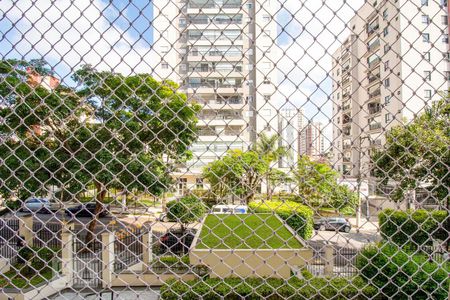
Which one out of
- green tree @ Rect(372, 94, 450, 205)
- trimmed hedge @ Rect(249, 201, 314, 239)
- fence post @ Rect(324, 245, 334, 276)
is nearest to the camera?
green tree @ Rect(372, 94, 450, 205)

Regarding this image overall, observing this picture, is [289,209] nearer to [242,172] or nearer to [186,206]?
[242,172]

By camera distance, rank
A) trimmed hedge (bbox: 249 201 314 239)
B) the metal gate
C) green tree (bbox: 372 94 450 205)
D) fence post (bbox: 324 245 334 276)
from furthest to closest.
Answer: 1. fence post (bbox: 324 245 334 276)
2. the metal gate
3. trimmed hedge (bbox: 249 201 314 239)
4. green tree (bbox: 372 94 450 205)

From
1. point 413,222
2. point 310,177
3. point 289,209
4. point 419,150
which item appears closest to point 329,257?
point 419,150

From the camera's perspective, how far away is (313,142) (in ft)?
3.80

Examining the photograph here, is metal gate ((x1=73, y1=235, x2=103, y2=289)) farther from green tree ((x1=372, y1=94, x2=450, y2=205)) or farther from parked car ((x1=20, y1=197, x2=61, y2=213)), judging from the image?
green tree ((x1=372, y1=94, x2=450, y2=205))

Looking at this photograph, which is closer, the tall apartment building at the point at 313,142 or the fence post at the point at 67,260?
the tall apartment building at the point at 313,142

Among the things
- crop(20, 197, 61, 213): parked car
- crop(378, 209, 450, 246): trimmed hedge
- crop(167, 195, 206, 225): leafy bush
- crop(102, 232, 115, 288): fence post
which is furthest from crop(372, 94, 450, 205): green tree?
crop(20, 197, 61, 213): parked car

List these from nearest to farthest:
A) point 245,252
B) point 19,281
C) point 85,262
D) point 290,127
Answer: point 290,127 < point 245,252 < point 85,262 < point 19,281

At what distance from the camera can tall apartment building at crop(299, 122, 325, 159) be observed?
44.7 inches

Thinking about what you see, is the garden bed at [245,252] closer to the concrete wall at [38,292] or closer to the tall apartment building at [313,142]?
the tall apartment building at [313,142]

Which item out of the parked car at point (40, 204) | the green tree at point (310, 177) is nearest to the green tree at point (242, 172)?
the green tree at point (310, 177)

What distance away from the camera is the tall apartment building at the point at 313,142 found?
1.14m

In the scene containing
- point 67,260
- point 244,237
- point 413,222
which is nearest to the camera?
point 67,260

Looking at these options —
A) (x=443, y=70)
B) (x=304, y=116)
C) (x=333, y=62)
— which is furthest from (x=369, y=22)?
(x=304, y=116)
